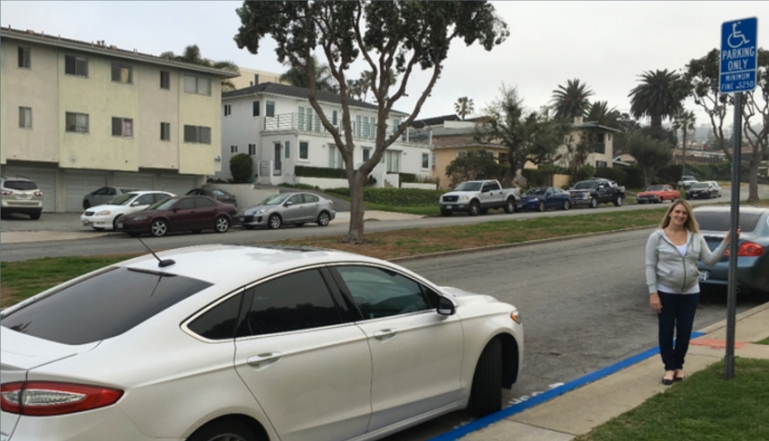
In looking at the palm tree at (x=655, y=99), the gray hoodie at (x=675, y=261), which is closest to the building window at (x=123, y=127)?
the gray hoodie at (x=675, y=261)

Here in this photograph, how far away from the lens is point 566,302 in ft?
37.8

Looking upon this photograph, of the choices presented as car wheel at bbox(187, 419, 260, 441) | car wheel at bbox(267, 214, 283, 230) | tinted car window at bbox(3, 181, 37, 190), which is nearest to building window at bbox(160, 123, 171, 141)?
tinted car window at bbox(3, 181, 37, 190)

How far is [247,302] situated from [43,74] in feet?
120

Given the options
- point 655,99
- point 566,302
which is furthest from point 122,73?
point 655,99

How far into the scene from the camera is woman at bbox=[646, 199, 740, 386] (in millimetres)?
6594

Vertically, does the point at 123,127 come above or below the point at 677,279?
above

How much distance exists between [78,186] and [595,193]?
3103 cm

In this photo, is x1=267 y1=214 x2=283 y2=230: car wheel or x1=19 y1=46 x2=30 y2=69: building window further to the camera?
x1=19 y1=46 x2=30 y2=69: building window

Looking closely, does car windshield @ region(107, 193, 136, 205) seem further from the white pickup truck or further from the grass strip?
the grass strip

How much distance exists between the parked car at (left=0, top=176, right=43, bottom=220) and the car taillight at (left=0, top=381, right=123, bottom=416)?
94.8ft

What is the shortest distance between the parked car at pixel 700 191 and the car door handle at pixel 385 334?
185 feet

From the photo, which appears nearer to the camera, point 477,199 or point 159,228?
point 159,228

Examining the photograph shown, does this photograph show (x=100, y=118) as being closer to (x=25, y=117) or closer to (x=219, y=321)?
(x=25, y=117)

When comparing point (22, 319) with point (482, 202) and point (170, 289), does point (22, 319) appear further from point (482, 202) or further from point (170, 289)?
point (482, 202)
